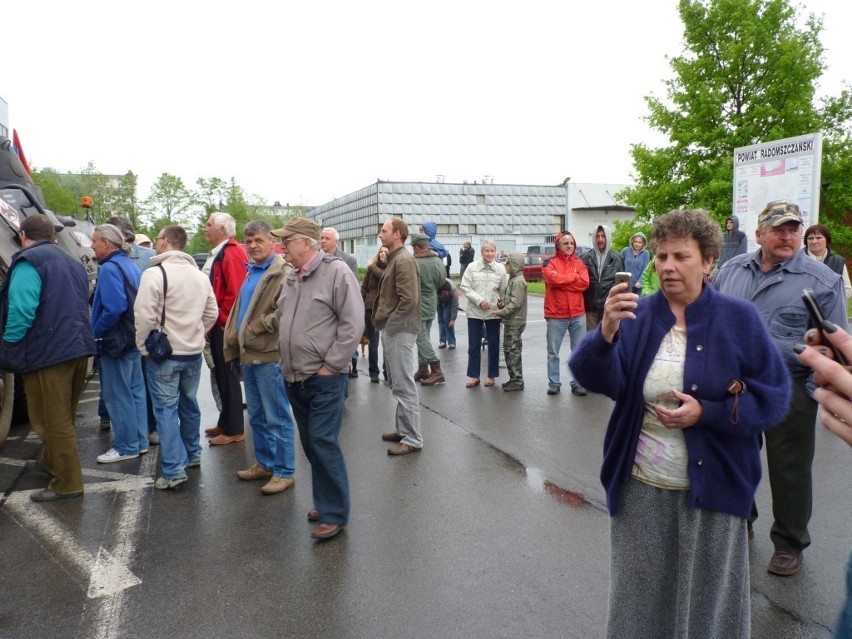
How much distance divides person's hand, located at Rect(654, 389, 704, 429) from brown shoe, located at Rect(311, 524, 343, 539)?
2587mm

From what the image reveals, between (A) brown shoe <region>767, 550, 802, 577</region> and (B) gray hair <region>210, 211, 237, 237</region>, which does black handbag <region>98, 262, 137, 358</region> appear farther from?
(A) brown shoe <region>767, 550, 802, 577</region>

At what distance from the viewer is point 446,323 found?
1241 centimetres

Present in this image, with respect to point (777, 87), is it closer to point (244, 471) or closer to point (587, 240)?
point (244, 471)

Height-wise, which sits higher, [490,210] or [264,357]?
[490,210]

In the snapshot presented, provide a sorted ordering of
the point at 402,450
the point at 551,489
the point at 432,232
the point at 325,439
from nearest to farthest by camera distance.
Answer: the point at 325,439, the point at 551,489, the point at 402,450, the point at 432,232

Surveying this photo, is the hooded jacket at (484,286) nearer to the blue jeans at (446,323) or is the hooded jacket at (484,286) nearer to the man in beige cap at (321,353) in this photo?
the blue jeans at (446,323)

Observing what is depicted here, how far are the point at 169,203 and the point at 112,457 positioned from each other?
188 feet

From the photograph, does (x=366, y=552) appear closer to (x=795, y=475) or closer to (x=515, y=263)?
(x=795, y=475)

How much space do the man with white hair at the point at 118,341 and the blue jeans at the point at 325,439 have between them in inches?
86.6

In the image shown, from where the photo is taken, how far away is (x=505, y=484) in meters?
5.13

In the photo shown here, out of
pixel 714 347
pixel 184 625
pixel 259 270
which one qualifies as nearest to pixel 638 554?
pixel 714 347

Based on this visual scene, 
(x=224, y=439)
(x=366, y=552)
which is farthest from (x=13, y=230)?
(x=366, y=552)

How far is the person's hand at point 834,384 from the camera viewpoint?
4.59 feet

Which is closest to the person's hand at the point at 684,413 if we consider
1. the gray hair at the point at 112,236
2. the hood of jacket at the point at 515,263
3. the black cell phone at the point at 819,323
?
the black cell phone at the point at 819,323
